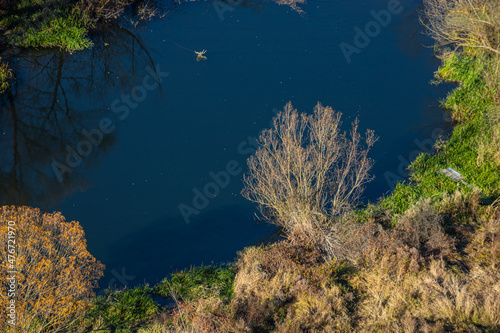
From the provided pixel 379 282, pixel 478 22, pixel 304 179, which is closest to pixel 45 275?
pixel 304 179

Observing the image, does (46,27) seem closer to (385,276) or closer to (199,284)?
(199,284)

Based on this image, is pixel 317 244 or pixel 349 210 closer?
pixel 317 244

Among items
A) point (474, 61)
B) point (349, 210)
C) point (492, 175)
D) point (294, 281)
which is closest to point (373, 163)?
point (349, 210)

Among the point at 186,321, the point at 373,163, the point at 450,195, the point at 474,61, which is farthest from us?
the point at 474,61

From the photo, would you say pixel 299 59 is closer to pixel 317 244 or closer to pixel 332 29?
pixel 332 29

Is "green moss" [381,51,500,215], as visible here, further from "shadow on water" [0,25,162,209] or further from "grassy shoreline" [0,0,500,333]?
"shadow on water" [0,25,162,209]

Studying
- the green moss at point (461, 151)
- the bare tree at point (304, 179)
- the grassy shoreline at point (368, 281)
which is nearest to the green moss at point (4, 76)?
the grassy shoreline at point (368, 281)

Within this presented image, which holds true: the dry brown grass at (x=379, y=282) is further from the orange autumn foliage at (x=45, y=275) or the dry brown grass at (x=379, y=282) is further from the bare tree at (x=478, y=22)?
the bare tree at (x=478, y=22)

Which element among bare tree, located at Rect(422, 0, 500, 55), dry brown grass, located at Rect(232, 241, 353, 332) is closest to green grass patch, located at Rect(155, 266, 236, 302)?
dry brown grass, located at Rect(232, 241, 353, 332)
